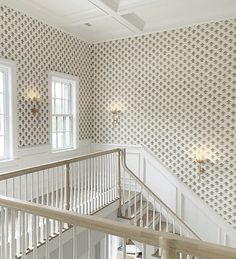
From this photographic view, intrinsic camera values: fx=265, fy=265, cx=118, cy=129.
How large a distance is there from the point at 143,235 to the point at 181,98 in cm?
498

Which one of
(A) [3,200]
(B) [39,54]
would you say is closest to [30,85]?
(B) [39,54]

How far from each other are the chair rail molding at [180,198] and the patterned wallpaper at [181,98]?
0.14 meters

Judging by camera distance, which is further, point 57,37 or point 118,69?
point 118,69

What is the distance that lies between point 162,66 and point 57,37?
246cm

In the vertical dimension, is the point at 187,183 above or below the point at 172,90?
below

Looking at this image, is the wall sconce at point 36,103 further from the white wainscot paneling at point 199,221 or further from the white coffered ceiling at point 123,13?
the white wainscot paneling at point 199,221

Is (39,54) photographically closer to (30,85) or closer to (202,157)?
(30,85)

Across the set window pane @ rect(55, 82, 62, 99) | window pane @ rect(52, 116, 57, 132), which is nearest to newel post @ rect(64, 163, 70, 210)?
window pane @ rect(52, 116, 57, 132)

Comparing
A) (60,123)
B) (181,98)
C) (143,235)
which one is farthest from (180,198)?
(143,235)

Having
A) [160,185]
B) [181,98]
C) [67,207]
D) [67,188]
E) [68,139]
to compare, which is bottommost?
[160,185]

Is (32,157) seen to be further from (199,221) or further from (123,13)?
(199,221)

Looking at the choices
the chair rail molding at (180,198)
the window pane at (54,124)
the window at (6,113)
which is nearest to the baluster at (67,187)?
the window at (6,113)

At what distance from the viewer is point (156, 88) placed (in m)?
6.24

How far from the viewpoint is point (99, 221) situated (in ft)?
4.73
